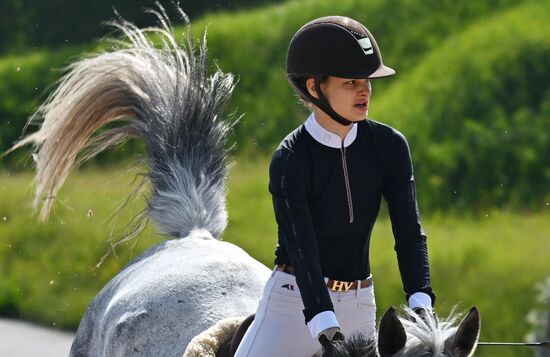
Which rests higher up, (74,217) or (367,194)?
(367,194)

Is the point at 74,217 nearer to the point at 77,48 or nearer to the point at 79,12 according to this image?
the point at 77,48

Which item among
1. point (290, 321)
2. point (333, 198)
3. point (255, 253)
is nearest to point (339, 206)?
point (333, 198)

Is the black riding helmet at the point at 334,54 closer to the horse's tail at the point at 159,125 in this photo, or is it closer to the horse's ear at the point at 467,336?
the horse's ear at the point at 467,336

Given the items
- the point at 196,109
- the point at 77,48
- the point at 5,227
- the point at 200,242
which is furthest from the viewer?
the point at 77,48

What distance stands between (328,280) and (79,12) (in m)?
17.8

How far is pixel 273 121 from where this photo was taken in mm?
16500

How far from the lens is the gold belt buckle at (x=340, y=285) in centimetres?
409

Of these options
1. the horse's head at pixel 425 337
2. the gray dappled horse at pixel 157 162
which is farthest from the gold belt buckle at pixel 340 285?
the gray dappled horse at pixel 157 162

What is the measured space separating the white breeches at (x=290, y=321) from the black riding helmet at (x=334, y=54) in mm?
594

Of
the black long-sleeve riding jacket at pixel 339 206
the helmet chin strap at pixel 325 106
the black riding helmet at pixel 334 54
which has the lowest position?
the black long-sleeve riding jacket at pixel 339 206

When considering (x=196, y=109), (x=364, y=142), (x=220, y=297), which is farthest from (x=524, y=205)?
(x=364, y=142)

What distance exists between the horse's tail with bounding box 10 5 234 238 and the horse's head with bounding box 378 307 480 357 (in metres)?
2.50

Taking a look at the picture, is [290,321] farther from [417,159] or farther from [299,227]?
[417,159]

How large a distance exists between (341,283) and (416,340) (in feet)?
2.09
